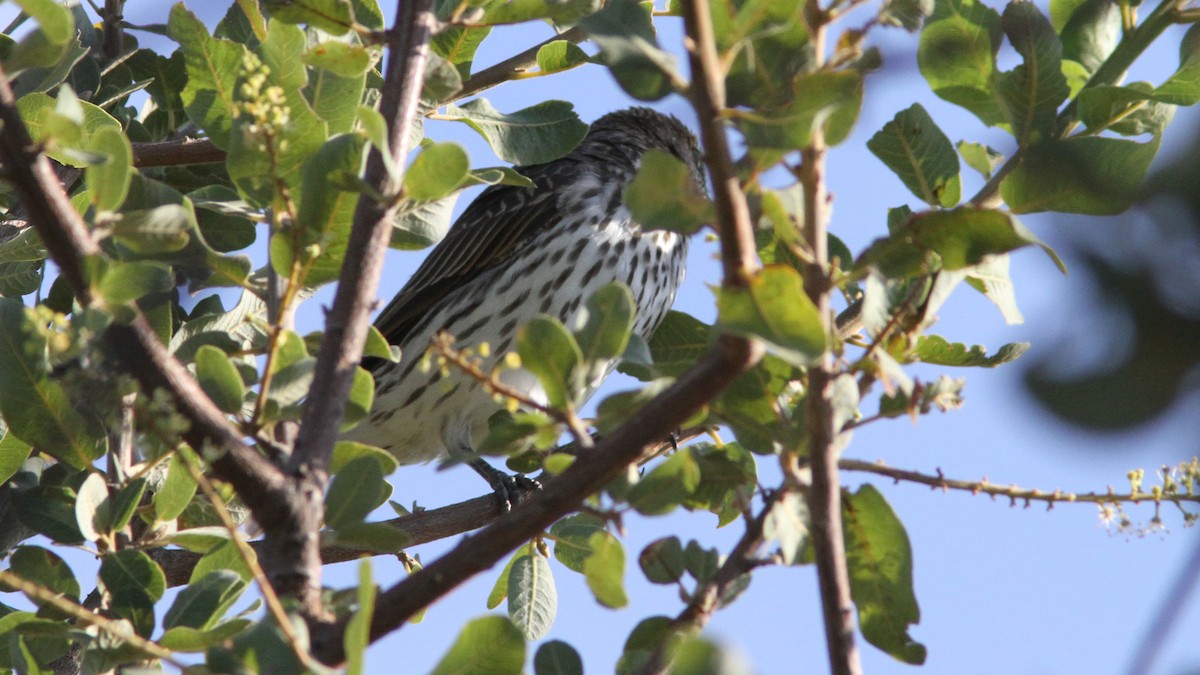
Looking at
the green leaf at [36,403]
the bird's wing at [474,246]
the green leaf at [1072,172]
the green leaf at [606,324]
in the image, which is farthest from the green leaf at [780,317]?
the bird's wing at [474,246]

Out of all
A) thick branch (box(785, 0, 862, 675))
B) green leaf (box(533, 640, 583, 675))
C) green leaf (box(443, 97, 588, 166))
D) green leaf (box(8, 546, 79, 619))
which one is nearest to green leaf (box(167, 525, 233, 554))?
green leaf (box(8, 546, 79, 619))

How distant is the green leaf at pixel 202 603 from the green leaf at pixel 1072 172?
1262mm

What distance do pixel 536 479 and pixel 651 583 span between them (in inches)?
113

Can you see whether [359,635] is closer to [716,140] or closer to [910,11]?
[716,140]

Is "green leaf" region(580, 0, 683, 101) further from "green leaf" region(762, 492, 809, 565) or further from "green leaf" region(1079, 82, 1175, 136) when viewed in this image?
"green leaf" region(1079, 82, 1175, 136)

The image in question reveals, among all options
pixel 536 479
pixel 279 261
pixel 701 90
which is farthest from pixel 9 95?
pixel 536 479

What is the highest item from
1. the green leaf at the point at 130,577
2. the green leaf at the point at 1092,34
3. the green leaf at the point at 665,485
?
the green leaf at the point at 1092,34

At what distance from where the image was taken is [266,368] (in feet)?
6.79

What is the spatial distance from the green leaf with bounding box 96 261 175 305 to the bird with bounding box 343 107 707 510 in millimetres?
A: 2815

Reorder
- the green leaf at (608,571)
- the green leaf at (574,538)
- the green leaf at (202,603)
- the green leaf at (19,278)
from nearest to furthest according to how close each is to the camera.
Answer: the green leaf at (608,571) < the green leaf at (202,603) < the green leaf at (574,538) < the green leaf at (19,278)

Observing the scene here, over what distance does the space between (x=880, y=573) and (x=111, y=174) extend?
1.18 meters

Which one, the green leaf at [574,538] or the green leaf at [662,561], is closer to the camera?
the green leaf at [662,561]

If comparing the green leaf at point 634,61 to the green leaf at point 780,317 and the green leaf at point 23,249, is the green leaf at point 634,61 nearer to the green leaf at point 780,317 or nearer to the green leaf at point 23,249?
the green leaf at point 780,317

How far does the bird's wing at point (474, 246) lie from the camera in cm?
509
